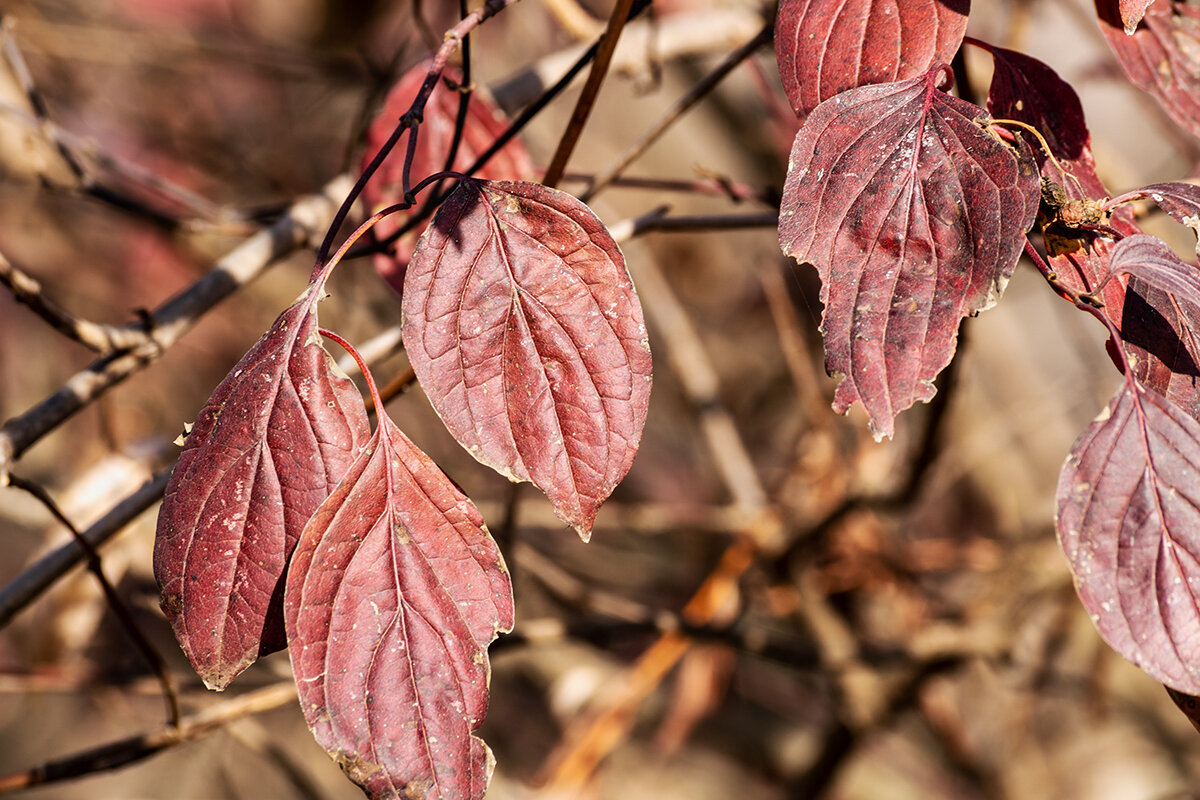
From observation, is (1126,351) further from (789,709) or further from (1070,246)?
(789,709)

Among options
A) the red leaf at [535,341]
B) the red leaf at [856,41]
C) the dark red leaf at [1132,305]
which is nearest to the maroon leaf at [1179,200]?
the dark red leaf at [1132,305]

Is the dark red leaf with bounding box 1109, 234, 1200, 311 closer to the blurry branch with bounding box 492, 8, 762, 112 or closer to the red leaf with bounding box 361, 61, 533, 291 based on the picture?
the red leaf with bounding box 361, 61, 533, 291

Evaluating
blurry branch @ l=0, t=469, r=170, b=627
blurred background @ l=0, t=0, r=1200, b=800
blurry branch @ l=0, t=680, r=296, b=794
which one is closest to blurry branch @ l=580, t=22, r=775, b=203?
blurred background @ l=0, t=0, r=1200, b=800

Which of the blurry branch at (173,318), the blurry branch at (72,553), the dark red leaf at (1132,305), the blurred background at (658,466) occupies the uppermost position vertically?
the dark red leaf at (1132,305)

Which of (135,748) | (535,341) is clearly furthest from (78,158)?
(535,341)

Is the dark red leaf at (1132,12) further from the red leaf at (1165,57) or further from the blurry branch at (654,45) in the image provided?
the blurry branch at (654,45)

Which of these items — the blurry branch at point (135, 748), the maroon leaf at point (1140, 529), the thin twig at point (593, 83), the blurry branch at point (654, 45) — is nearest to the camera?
the maroon leaf at point (1140, 529)
